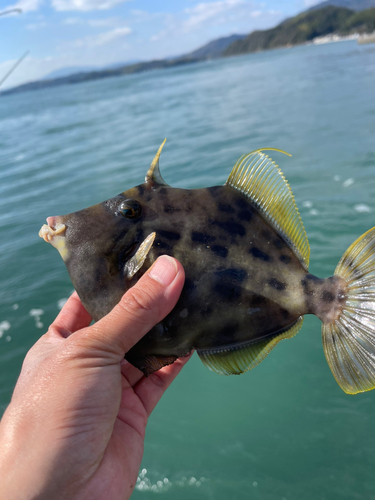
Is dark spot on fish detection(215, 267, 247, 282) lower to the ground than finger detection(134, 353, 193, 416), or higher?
higher

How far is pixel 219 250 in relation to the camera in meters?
2.40

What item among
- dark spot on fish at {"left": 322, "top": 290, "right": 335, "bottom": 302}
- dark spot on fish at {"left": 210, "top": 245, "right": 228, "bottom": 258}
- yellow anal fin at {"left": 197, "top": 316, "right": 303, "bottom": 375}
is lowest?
yellow anal fin at {"left": 197, "top": 316, "right": 303, "bottom": 375}

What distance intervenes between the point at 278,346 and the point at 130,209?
9.81 feet

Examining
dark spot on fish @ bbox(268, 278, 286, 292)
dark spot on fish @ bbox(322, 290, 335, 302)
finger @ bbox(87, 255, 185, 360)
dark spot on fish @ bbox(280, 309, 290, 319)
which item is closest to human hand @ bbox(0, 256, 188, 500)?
finger @ bbox(87, 255, 185, 360)

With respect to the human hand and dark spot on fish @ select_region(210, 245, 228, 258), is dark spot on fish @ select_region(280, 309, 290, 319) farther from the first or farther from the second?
the human hand

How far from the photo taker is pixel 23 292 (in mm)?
6508

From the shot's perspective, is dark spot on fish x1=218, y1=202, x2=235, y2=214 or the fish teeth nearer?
the fish teeth

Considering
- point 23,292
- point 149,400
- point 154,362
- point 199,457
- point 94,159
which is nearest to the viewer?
point 154,362

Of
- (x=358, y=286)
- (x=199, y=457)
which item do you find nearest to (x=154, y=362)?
(x=358, y=286)

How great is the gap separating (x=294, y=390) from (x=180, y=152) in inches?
387

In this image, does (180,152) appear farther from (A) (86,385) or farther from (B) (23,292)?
(A) (86,385)

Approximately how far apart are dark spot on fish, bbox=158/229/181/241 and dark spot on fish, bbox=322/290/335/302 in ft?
3.30

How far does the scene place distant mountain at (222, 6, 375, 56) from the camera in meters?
116

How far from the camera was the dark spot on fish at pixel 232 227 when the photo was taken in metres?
2.45
